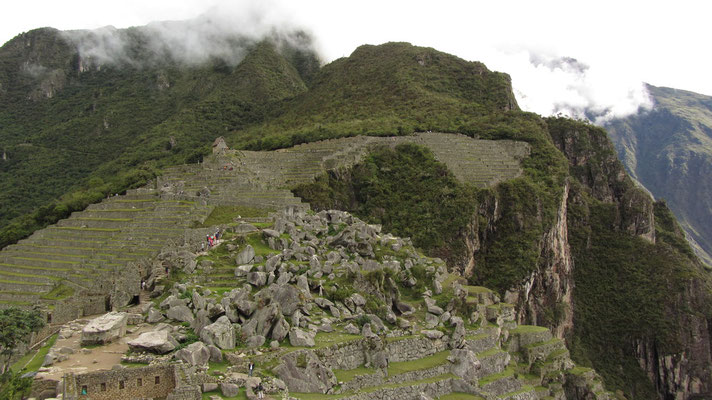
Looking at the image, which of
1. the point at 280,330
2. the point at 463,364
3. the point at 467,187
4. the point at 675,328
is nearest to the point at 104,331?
the point at 280,330

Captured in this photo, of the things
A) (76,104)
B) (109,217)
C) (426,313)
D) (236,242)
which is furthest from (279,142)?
(76,104)

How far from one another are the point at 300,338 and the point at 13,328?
1040 centimetres

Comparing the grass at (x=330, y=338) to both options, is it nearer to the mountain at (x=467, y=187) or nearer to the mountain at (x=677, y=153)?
the mountain at (x=467, y=187)

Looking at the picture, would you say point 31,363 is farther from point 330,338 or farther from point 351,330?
point 351,330

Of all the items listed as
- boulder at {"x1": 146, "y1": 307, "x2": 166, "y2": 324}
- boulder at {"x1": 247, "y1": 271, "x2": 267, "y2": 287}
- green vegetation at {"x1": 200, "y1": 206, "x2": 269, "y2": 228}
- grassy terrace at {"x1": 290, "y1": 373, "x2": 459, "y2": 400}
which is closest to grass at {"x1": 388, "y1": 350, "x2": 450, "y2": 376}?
grassy terrace at {"x1": 290, "y1": 373, "x2": 459, "y2": 400}

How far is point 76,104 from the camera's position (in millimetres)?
133375

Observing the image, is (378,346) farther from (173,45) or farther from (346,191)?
(173,45)

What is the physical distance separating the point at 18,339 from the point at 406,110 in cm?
6504

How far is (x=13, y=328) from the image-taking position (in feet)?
66.7

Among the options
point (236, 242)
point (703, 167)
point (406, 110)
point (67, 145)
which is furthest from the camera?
point (703, 167)

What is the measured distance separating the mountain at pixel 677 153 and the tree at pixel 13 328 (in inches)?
4456

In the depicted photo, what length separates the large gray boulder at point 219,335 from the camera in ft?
53.7

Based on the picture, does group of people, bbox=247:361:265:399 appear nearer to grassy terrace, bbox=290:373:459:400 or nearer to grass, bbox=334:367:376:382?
grassy terrace, bbox=290:373:459:400

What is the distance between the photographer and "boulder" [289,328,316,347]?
680 inches
